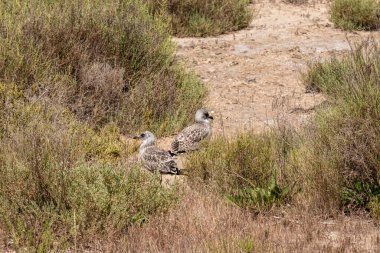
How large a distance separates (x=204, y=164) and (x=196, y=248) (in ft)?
8.15

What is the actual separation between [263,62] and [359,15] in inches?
120

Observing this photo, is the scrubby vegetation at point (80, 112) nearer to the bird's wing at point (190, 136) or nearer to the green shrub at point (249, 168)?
the bird's wing at point (190, 136)

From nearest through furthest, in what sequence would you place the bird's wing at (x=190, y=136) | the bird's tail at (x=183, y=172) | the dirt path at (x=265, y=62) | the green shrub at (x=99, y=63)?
the bird's tail at (x=183, y=172), the green shrub at (x=99, y=63), the bird's wing at (x=190, y=136), the dirt path at (x=265, y=62)

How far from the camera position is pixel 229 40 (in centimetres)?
1655

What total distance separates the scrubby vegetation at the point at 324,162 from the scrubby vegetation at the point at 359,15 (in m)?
8.21

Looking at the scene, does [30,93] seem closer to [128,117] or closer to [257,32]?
[128,117]

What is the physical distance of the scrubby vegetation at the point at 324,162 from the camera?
787cm

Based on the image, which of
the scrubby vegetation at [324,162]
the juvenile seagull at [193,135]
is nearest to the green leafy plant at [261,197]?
the scrubby vegetation at [324,162]

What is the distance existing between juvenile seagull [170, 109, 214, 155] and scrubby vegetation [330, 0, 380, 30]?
21.7ft

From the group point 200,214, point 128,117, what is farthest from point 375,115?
point 128,117

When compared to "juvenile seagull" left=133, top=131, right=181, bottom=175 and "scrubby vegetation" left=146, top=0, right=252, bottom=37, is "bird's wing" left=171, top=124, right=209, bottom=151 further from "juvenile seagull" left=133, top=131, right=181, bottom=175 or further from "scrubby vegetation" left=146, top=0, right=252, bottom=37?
"scrubby vegetation" left=146, top=0, right=252, bottom=37

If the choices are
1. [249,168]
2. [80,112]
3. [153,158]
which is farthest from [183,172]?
[80,112]

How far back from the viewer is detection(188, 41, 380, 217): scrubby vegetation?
787 centimetres

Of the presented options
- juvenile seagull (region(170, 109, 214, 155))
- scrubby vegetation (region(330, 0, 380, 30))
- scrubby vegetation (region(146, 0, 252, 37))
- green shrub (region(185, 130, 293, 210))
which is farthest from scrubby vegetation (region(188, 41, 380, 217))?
scrubby vegetation (region(330, 0, 380, 30))
